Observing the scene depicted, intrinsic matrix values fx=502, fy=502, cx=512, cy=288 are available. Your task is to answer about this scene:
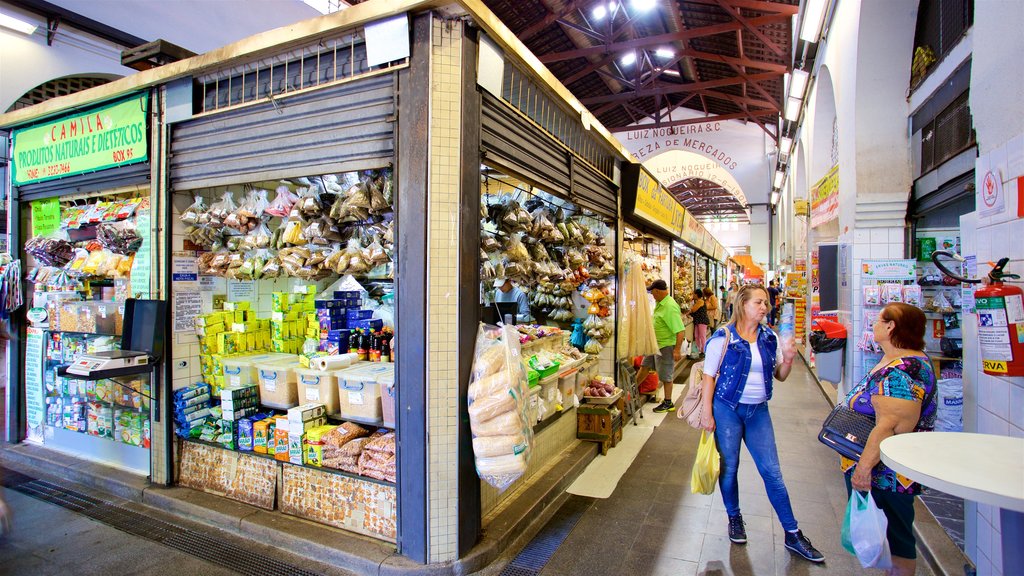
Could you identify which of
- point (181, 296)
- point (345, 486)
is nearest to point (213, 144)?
point (181, 296)

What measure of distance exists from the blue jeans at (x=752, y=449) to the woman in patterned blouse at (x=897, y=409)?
1.84 feet

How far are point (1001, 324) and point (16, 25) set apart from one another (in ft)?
29.7

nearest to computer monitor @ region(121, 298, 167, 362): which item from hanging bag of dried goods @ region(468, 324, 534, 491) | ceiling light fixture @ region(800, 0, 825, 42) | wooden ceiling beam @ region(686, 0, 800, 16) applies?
hanging bag of dried goods @ region(468, 324, 534, 491)

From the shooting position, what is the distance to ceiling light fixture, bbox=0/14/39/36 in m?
5.65

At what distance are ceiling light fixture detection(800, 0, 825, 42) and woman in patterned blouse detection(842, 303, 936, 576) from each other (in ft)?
18.1

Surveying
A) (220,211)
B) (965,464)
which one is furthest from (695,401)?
(220,211)

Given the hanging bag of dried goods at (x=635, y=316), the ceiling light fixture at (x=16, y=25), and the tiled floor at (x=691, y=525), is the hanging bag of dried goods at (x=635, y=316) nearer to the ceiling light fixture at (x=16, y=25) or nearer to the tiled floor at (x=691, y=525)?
the tiled floor at (x=691, y=525)

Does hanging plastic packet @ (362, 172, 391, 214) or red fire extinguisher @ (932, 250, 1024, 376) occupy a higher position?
hanging plastic packet @ (362, 172, 391, 214)

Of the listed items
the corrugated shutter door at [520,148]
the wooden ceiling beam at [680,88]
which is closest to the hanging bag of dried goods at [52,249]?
the corrugated shutter door at [520,148]

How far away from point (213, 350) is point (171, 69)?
2009mm

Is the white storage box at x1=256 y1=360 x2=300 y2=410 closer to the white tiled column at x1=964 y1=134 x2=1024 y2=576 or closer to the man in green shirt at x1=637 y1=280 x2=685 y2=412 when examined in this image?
the white tiled column at x1=964 y1=134 x2=1024 y2=576

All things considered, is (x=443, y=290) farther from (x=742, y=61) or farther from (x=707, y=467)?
(x=742, y=61)

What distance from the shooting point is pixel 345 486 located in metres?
3.05

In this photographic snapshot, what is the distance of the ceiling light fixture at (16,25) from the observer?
5648 millimetres
